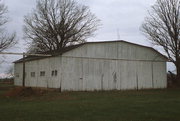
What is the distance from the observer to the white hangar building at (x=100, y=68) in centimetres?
2380

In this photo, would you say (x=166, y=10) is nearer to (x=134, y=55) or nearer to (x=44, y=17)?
(x=134, y=55)

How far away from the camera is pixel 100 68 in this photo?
2545 cm

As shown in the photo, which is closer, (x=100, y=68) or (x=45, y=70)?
(x=100, y=68)

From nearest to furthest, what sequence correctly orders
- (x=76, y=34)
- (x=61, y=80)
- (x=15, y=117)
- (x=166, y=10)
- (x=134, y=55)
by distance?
1. (x=15, y=117)
2. (x=61, y=80)
3. (x=134, y=55)
4. (x=166, y=10)
5. (x=76, y=34)

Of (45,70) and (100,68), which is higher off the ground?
(100,68)

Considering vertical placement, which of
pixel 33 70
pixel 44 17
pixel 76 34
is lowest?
pixel 33 70

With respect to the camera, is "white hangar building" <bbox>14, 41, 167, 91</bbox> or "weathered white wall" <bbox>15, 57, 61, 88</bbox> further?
"weathered white wall" <bbox>15, 57, 61, 88</bbox>

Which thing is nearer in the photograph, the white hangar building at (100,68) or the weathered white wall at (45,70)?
the white hangar building at (100,68)

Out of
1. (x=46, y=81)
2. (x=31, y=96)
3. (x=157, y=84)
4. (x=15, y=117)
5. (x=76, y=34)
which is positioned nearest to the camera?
(x=15, y=117)

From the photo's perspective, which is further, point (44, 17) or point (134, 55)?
point (44, 17)

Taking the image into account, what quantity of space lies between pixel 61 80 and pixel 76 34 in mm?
23090

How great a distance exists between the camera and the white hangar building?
23.8 m

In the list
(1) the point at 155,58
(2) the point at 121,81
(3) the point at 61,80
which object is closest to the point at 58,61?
(3) the point at 61,80

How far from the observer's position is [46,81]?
25.7 m
